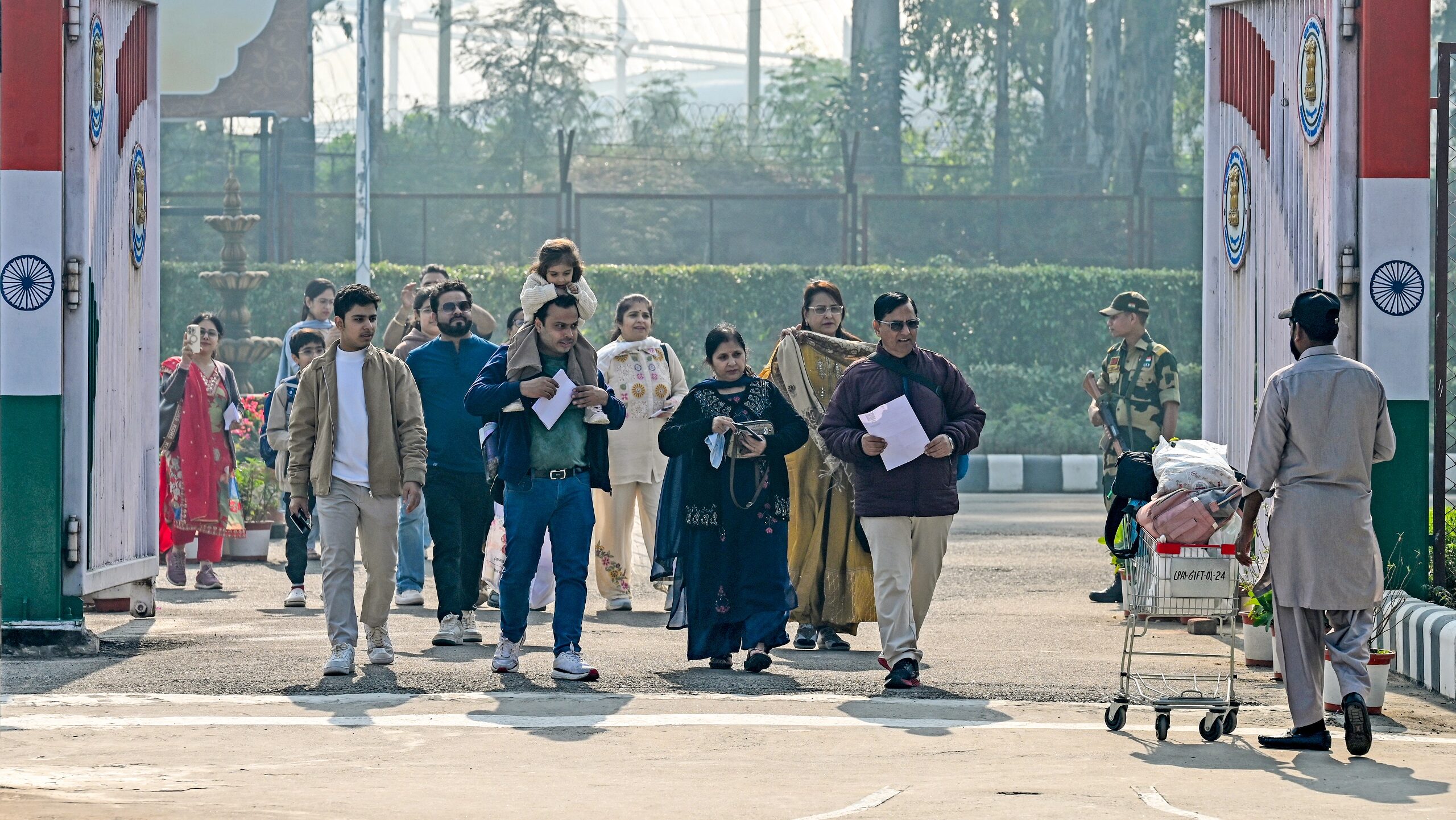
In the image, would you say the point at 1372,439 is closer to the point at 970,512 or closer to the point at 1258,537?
the point at 1258,537

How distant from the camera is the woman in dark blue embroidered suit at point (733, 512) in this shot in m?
9.10

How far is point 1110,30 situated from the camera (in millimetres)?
31938

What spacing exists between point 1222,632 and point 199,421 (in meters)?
6.59

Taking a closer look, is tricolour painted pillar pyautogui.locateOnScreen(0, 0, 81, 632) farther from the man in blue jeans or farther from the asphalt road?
the man in blue jeans

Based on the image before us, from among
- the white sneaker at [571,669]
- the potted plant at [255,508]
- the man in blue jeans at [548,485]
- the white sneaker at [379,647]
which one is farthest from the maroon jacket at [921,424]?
the potted plant at [255,508]

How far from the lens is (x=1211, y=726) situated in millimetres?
7387

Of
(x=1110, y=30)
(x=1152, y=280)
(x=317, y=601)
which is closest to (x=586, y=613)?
(x=317, y=601)

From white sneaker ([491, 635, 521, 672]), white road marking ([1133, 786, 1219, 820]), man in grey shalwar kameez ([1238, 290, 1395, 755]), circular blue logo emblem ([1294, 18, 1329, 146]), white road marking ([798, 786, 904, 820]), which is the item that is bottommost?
white road marking ([798, 786, 904, 820])

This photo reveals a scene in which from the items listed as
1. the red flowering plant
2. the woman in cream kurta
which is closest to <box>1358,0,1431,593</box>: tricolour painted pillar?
the woman in cream kurta

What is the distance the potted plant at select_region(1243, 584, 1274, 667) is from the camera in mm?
9133

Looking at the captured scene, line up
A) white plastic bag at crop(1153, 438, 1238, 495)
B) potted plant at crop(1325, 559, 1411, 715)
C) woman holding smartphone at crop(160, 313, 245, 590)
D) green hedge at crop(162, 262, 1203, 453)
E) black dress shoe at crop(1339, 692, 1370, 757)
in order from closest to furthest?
black dress shoe at crop(1339, 692, 1370, 757) → white plastic bag at crop(1153, 438, 1238, 495) → potted plant at crop(1325, 559, 1411, 715) → woman holding smartphone at crop(160, 313, 245, 590) → green hedge at crop(162, 262, 1203, 453)

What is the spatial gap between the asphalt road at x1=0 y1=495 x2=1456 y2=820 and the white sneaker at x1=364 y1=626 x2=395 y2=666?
0.07 meters

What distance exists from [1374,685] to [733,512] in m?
2.87

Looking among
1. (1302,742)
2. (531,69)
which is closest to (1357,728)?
(1302,742)
